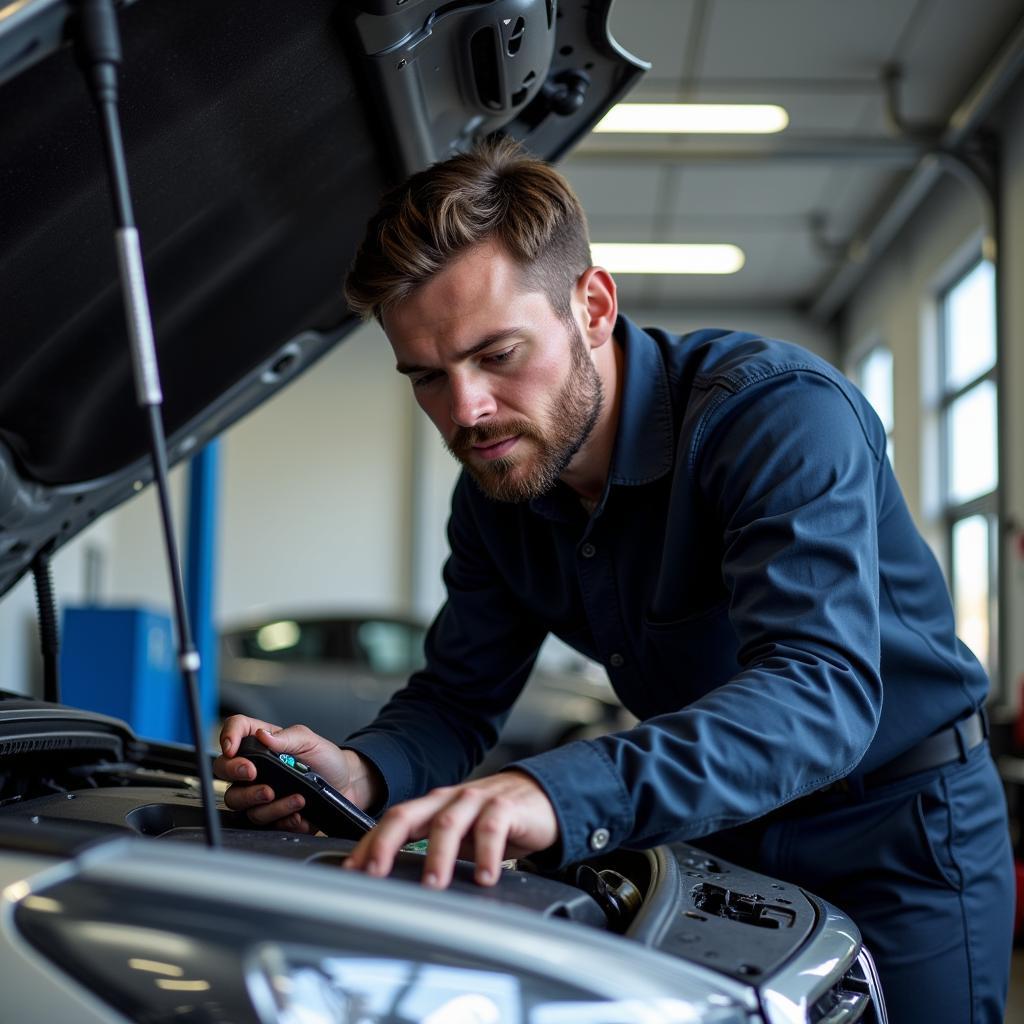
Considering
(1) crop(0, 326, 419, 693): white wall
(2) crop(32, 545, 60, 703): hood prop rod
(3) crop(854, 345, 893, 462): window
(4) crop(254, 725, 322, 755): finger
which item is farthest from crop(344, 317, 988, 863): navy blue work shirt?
(1) crop(0, 326, 419, 693): white wall

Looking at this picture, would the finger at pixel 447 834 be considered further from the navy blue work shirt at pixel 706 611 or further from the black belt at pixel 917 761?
the black belt at pixel 917 761

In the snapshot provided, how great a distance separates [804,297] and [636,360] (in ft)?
29.9

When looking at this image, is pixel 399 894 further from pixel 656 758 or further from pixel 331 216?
pixel 331 216

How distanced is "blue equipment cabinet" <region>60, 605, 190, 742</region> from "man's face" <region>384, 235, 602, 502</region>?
14.7 ft

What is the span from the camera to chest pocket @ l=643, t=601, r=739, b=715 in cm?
130

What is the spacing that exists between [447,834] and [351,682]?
6.44m

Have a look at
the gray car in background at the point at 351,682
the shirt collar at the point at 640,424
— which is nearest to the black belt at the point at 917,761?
the shirt collar at the point at 640,424

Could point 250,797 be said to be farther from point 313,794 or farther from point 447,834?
point 447,834

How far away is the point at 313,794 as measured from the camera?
109cm

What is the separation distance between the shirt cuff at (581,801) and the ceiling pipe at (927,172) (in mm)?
5513

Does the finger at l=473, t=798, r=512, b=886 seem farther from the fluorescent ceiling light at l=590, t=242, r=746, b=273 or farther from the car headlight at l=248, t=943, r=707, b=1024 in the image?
the fluorescent ceiling light at l=590, t=242, r=746, b=273

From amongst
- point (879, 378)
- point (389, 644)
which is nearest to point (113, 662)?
point (389, 644)

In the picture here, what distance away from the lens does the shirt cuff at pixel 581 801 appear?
84 cm

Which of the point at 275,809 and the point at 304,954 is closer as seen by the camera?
the point at 304,954
